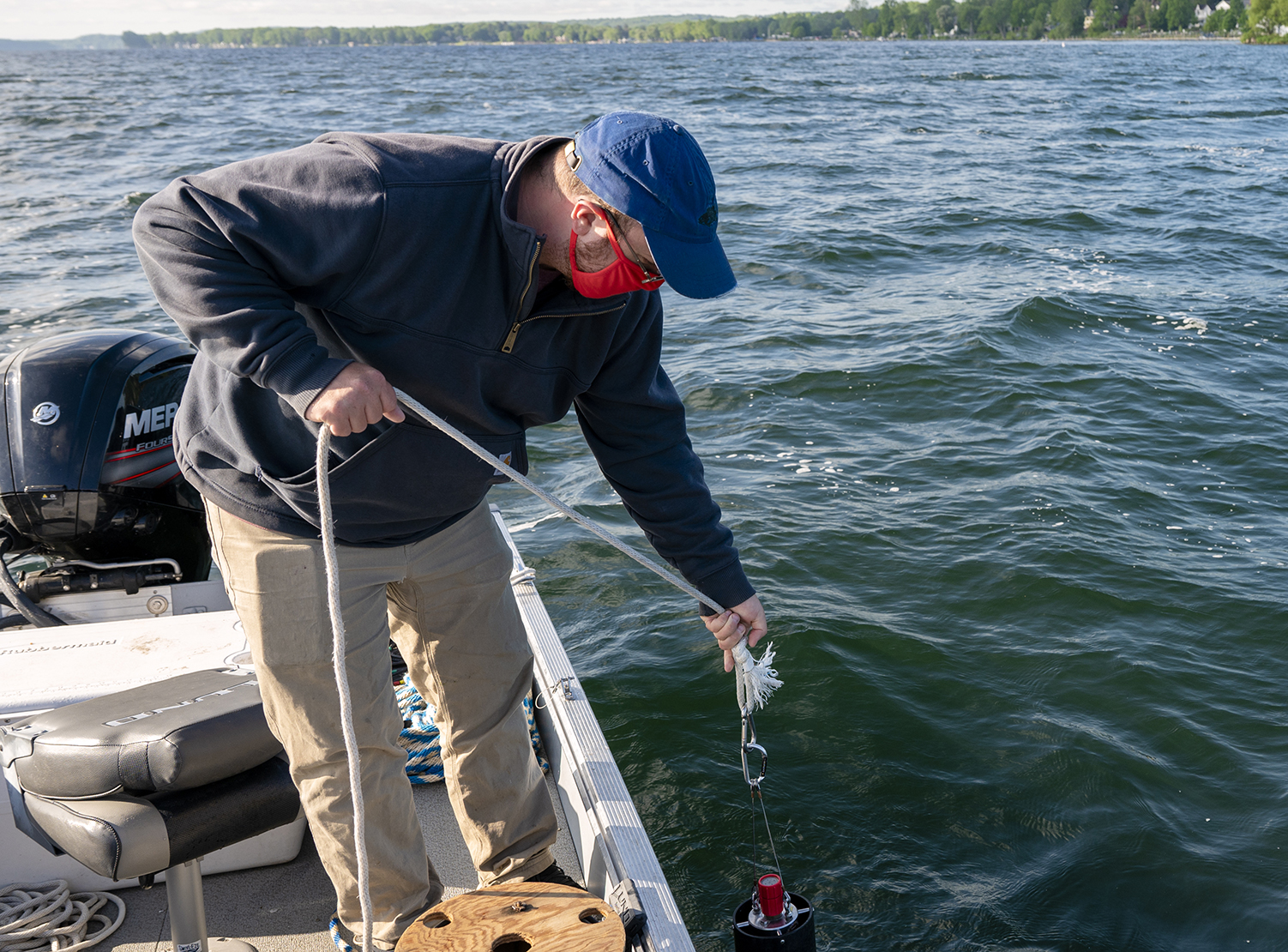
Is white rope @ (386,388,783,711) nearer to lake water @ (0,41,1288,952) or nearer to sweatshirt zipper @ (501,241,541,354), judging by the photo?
sweatshirt zipper @ (501,241,541,354)

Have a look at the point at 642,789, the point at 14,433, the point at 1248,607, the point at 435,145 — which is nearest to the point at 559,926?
the point at 435,145

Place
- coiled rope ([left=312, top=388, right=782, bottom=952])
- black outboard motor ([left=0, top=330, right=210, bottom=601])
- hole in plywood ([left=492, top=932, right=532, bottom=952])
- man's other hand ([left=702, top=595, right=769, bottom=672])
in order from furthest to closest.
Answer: black outboard motor ([left=0, top=330, right=210, bottom=601]) < man's other hand ([left=702, top=595, right=769, bottom=672]) < hole in plywood ([left=492, top=932, right=532, bottom=952]) < coiled rope ([left=312, top=388, right=782, bottom=952])

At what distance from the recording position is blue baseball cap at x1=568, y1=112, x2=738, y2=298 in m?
1.97

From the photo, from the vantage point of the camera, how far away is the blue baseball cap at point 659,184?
1.97 meters

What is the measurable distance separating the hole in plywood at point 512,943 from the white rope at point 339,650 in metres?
0.27

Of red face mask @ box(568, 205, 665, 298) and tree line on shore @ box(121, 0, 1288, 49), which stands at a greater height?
tree line on shore @ box(121, 0, 1288, 49)

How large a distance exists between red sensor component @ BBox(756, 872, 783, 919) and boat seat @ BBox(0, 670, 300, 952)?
1114 mm

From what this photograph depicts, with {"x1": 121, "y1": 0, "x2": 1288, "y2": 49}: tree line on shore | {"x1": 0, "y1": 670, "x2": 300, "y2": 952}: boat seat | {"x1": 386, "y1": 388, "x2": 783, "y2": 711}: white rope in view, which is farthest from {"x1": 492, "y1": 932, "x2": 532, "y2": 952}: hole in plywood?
{"x1": 121, "y1": 0, "x2": 1288, "y2": 49}: tree line on shore

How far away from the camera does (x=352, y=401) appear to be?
1.90 meters

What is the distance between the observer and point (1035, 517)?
649cm

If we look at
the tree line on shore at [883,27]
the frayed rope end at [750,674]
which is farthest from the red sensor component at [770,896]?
the tree line on shore at [883,27]

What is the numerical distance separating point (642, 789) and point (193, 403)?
2.81 m

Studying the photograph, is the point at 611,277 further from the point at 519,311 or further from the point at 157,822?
the point at 157,822

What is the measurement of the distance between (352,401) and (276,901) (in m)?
1.71
